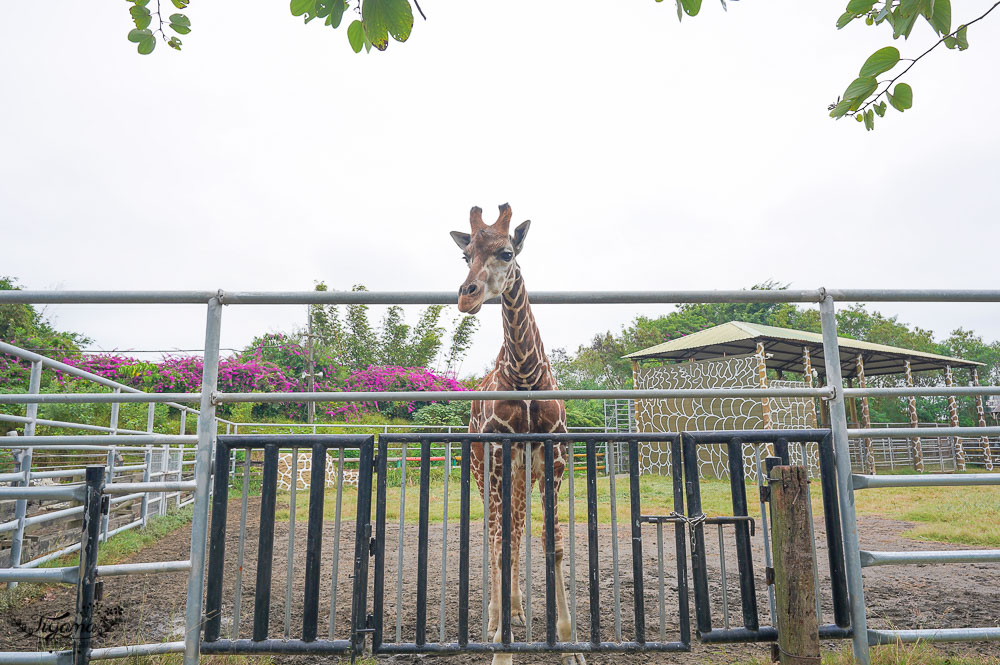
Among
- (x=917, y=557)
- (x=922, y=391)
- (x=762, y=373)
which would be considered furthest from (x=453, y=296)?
(x=762, y=373)

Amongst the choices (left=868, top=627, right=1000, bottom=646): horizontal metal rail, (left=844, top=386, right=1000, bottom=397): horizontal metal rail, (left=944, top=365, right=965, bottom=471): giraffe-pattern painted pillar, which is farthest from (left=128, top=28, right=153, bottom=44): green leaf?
(left=944, top=365, right=965, bottom=471): giraffe-pattern painted pillar

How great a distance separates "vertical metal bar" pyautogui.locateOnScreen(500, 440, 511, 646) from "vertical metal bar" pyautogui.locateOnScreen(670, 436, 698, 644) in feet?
2.10

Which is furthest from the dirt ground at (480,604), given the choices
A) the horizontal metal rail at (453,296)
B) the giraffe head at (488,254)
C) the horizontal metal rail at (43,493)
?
the giraffe head at (488,254)

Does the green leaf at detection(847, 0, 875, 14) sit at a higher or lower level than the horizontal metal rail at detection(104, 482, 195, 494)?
higher

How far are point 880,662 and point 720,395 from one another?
1.18 m

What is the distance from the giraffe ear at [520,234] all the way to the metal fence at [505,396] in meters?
0.79

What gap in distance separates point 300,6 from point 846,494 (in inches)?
97.6

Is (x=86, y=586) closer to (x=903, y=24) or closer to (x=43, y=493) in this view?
(x=43, y=493)

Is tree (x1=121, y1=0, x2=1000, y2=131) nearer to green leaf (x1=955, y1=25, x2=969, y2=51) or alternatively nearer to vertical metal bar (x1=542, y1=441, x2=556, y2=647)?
green leaf (x1=955, y1=25, x2=969, y2=51)

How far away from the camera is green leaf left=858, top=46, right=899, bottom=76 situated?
1.50 m

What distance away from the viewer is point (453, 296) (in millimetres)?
2400

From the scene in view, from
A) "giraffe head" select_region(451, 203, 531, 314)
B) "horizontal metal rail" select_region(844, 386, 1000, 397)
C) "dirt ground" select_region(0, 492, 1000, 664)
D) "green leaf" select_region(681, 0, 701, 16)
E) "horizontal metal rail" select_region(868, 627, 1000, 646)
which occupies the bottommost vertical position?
"dirt ground" select_region(0, 492, 1000, 664)

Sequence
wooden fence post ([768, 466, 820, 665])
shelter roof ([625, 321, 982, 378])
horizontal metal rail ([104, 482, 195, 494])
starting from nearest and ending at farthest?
1. wooden fence post ([768, 466, 820, 665])
2. horizontal metal rail ([104, 482, 195, 494])
3. shelter roof ([625, 321, 982, 378])

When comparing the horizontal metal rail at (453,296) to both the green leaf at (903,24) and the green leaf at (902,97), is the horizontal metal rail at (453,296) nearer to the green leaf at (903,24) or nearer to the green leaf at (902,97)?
the green leaf at (902,97)
